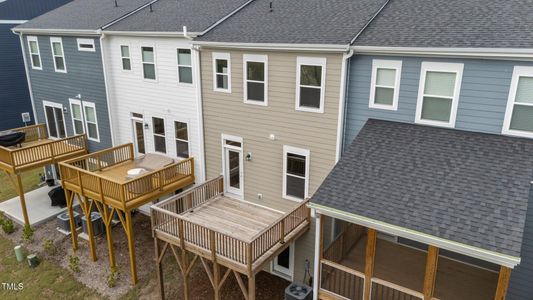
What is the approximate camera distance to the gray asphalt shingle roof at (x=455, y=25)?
28.3 ft

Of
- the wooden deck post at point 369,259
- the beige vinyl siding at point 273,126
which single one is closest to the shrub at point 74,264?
the beige vinyl siding at point 273,126

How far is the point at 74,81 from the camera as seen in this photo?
17.5m

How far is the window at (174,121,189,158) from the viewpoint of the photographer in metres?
14.5

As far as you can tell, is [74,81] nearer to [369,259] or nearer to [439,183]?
[369,259]

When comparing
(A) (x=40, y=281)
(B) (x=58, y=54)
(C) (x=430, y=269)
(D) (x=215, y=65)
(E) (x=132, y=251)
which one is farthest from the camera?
(B) (x=58, y=54)

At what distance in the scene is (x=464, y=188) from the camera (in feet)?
26.2

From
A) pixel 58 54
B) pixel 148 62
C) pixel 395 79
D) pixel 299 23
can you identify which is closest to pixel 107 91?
pixel 148 62

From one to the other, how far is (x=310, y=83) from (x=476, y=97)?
4205 millimetres

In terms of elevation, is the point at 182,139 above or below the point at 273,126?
below

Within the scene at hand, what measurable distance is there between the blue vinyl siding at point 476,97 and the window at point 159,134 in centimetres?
827

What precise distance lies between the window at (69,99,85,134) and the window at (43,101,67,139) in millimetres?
993

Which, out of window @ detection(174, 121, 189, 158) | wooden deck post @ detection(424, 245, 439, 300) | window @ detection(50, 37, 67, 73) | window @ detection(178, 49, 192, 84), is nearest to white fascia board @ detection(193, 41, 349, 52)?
window @ detection(178, 49, 192, 84)

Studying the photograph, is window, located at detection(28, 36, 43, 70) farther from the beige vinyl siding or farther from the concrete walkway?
the beige vinyl siding

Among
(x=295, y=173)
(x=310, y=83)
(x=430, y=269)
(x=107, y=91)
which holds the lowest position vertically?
(x=430, y=269)
